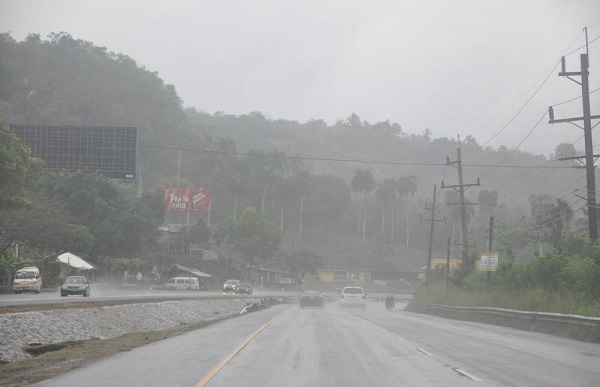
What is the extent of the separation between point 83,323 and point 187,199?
229 ft

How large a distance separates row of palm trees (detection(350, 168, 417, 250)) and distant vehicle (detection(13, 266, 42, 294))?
114594mm

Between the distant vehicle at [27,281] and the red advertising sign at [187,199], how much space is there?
1716 inches

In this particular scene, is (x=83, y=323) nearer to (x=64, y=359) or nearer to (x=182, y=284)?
(x=64, y=359)

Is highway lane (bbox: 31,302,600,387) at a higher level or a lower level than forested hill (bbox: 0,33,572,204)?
lower

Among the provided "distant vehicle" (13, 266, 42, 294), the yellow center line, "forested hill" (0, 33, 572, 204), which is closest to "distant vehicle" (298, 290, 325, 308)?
"distant vehicle" (13, 266, 42, 294)

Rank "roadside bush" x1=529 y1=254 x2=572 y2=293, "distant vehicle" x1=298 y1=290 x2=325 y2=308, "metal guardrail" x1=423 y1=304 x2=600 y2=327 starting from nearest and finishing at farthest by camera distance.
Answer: "metal guardrail" x1=423 y1=304 x2=600 y2=327 < "roadside bush" x1=529 y1=254 x2=572 y2=293 < "distant vehicle" x1=298 y1=290 x2=325 y2=308

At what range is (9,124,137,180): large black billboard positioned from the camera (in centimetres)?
6194

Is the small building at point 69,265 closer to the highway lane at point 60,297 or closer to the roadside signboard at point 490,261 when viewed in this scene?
the highway lane at point 60,297

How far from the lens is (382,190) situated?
175500 millimetres

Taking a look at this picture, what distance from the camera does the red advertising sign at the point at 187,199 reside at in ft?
317

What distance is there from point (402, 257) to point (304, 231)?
898 inches

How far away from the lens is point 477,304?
4922 centimetres

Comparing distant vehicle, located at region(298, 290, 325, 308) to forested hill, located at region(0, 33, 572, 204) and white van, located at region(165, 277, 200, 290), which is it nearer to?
white van, located at region(165, 277, 200, 290)

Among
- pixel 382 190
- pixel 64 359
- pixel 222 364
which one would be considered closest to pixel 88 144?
pixel 64 359
